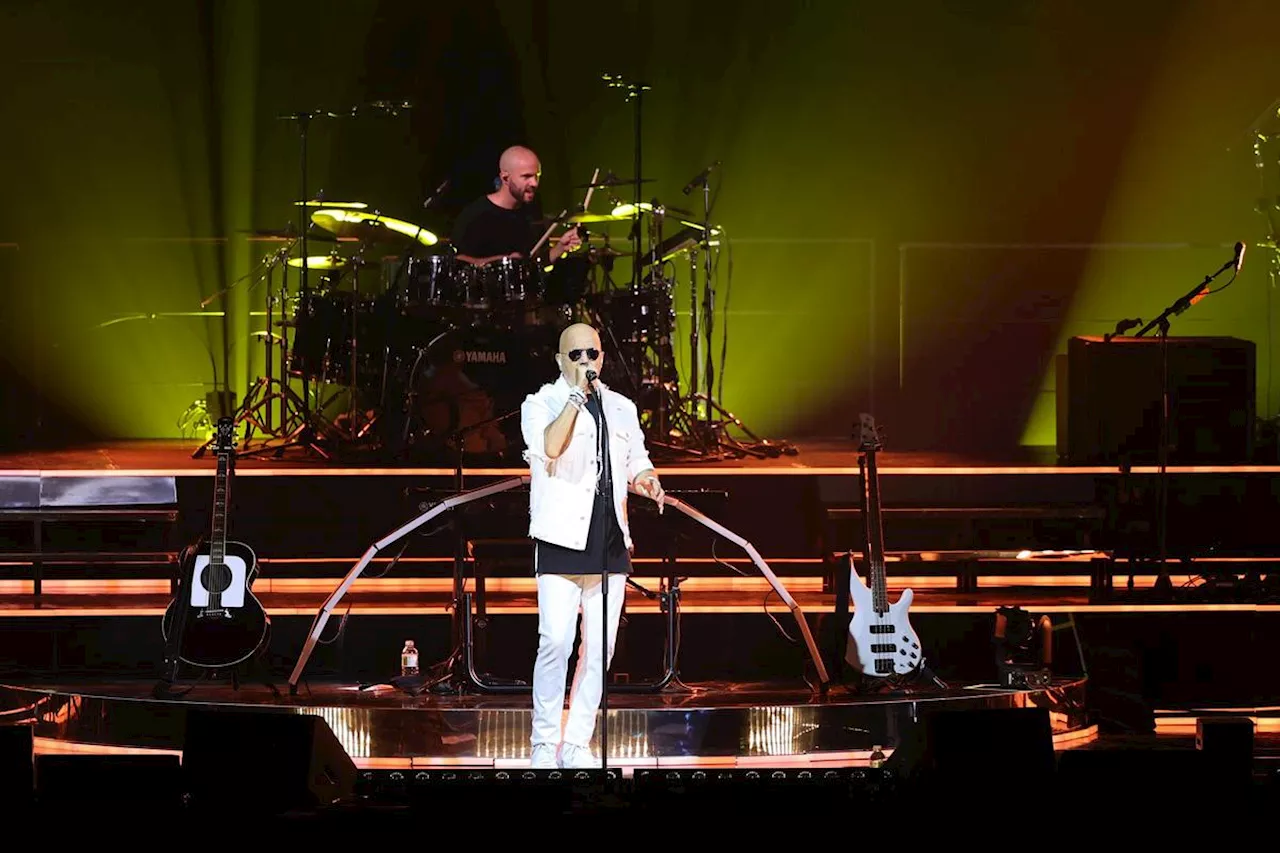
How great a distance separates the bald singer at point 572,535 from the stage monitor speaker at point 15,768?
2506mm

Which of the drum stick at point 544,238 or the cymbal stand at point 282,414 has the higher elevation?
the drum stick at point 544,238

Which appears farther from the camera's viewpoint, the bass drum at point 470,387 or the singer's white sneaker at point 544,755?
the bass drum at point 470,387

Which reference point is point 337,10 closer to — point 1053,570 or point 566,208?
point 566,208

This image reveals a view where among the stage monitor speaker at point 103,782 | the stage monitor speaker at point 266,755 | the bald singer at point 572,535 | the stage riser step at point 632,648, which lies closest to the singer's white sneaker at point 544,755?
the bald singer at point 572,535

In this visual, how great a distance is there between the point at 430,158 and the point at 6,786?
353 inches

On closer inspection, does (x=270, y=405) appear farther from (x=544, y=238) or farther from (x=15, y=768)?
(x=15, y=768)

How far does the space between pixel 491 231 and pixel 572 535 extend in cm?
421

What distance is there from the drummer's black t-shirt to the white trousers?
13.1 feet

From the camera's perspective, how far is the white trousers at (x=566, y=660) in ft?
19.0

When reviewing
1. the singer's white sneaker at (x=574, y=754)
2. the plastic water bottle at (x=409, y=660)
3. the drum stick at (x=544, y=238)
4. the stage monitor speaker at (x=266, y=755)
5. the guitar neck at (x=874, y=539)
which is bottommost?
the singer's white sneaker at (x=574, y=754)

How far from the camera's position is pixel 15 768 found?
3.23 meters

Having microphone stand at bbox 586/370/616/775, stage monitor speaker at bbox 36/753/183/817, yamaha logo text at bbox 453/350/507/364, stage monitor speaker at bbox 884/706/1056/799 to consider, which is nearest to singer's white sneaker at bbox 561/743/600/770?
microphone stand at bbox 586/370/616/775

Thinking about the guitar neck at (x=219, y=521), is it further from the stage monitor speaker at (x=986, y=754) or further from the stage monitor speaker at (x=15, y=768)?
the stage monitor speaker at (x=986, y=754)

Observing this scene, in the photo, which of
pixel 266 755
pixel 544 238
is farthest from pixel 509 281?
pixel 266 755
